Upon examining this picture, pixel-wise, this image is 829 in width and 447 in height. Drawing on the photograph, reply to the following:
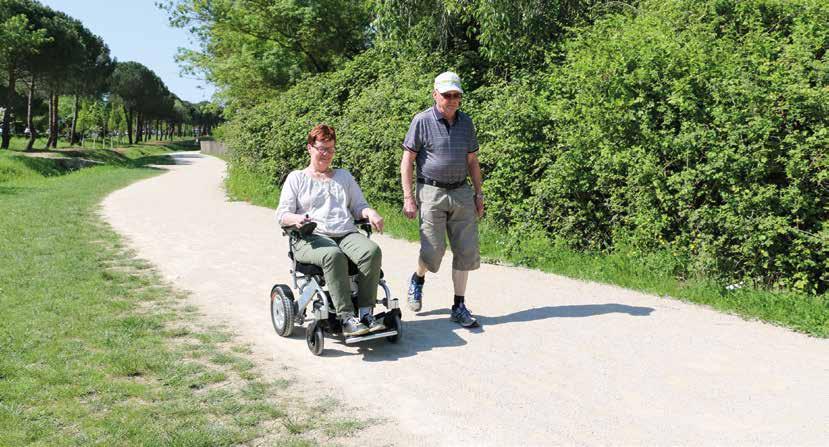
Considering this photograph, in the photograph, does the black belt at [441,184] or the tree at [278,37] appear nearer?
the black belt at [441,184]

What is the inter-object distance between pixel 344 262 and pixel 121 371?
1673 mm

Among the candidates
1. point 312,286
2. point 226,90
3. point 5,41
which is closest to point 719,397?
point 312,286

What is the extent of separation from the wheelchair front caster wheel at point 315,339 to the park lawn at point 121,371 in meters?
0.48

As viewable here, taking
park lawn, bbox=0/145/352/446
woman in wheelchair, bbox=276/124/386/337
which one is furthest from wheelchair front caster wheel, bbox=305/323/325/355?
park lawn, bbox=0/145/352/446

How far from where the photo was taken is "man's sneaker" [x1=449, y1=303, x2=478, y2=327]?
5.82 meters

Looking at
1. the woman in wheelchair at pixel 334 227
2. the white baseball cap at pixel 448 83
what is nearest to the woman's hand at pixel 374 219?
the woman in wheelchair at pixel 334 227

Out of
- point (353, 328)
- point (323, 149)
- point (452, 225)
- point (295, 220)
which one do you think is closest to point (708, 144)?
point (452, 225)

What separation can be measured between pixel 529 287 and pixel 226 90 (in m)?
23.8

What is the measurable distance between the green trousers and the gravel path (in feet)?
1.36

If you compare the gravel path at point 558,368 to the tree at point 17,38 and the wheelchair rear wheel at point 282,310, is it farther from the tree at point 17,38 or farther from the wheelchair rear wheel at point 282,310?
the tree at point 17,38

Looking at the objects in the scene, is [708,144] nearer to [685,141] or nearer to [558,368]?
[685,141]

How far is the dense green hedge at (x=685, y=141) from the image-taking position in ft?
20.5

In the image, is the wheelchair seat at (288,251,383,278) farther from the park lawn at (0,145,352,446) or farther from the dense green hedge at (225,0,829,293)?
the dense green hedge at (225,0,829,293)

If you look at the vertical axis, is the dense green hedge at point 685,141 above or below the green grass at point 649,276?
above
